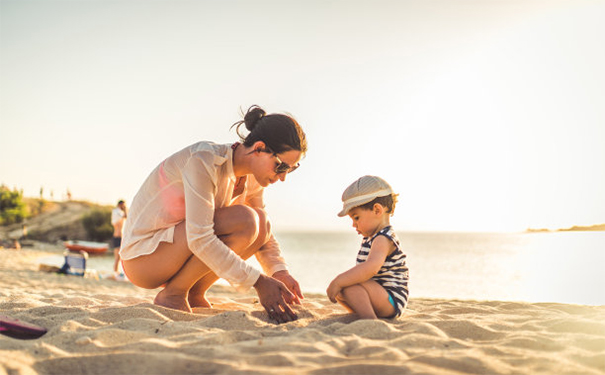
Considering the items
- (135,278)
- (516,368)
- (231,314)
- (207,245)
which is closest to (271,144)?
(207,245)

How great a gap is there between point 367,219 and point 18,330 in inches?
75.9

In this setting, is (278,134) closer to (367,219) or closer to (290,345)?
(367,219)

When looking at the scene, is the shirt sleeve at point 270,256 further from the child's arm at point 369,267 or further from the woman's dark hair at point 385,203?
the woman's dark hair at point 385,203

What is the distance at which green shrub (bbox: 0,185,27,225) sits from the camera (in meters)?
28.4

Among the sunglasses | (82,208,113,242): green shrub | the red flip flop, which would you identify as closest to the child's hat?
the sunglasses

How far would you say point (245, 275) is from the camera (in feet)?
8.27

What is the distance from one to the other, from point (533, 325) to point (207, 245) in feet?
6.35

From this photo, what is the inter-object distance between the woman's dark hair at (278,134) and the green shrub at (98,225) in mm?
26641

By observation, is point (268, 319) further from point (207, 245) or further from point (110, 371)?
point (110, 371)

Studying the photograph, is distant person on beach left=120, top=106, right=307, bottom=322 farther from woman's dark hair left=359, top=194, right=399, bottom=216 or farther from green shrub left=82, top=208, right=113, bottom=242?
green shrub left=82, top=208, right=113, bottom=242

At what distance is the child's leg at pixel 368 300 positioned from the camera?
101 inches

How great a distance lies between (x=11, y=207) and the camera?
1133 inches

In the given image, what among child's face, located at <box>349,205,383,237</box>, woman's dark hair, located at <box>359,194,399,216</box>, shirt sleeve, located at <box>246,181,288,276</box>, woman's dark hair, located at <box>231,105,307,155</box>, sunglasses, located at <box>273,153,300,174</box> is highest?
woman's dark hair, located at <box>231,105,307,155</box>

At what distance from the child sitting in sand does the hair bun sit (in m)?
0.75
